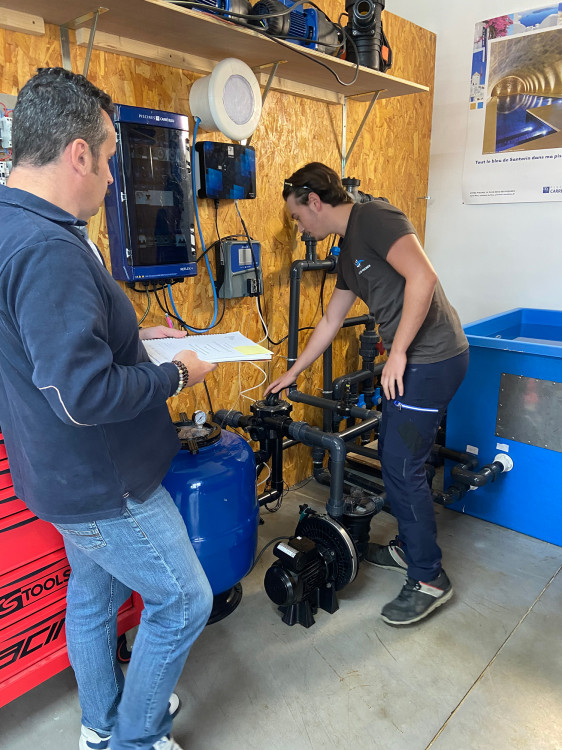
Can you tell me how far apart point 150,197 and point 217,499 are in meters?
1.07

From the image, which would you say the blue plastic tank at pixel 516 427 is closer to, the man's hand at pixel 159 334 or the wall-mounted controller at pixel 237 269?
the wall-mounted controller at pixel 237 269

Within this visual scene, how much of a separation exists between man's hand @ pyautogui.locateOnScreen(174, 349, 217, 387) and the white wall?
2.62 m

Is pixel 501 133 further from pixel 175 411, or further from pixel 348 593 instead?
pixel 348 593

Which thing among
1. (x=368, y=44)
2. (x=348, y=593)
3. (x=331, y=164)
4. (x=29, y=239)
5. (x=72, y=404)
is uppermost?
(x=368, y=44)

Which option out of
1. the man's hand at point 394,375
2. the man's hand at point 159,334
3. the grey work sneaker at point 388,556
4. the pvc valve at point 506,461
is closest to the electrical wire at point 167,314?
the man's hand at point 159,334

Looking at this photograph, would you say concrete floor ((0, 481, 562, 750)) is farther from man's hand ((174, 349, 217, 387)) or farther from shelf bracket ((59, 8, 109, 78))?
shelf bracket ((59, 8, 109, 78))

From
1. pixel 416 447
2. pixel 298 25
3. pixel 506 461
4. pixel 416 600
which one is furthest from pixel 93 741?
pixel 298 25

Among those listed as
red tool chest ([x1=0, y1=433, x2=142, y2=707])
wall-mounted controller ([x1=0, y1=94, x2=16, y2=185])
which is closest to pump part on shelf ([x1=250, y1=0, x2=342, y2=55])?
wall-mounted controller ([x1=0, y1=94, x2=16, y2=185])

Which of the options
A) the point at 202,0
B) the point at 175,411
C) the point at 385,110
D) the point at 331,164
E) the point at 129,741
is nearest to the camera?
the point at 129,741

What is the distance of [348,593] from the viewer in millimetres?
2088

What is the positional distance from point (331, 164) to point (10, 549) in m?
2.32

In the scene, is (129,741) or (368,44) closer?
(129,741)

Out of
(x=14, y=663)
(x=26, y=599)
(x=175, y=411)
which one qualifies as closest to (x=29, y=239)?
(x=26, y=599)

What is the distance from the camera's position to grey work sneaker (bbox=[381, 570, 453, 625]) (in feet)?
6.24
